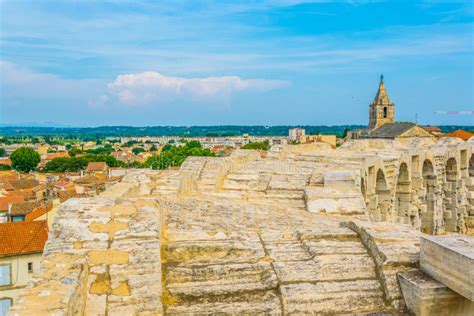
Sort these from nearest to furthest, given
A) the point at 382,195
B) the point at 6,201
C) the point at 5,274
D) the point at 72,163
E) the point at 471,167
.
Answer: the point at 382,195 < the point at 5,274 < the point at 471,167 < the point at 6,201 < the point at 72,163

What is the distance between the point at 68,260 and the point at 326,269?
2.18 metres

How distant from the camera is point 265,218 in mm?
6328

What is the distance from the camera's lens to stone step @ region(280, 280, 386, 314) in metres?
3.89

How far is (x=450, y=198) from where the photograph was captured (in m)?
19.0

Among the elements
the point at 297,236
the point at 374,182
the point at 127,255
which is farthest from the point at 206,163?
the point at 127,255

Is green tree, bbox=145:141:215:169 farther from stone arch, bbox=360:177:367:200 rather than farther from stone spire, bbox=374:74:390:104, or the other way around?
stone arch, bbox=360:177:367:200

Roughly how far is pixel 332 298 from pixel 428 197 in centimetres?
1498

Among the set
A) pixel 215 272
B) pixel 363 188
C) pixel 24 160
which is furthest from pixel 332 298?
pixel 24 160

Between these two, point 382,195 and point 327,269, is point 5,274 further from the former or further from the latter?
point 327,269

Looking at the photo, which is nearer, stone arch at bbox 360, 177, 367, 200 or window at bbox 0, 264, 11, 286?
stone arch at bbox 360, 177, 367, 200

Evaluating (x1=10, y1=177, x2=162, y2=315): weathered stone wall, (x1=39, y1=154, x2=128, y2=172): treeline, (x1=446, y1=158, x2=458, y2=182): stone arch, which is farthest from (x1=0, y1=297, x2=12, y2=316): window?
(x1=39, y1=154, x2=128, y2=172): treeline

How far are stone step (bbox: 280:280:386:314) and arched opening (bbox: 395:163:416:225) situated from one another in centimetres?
1163

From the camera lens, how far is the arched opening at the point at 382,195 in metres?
12.8

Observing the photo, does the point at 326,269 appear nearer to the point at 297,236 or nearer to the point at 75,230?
the point at 297,236
